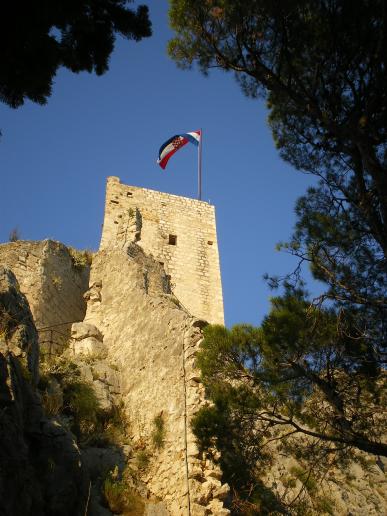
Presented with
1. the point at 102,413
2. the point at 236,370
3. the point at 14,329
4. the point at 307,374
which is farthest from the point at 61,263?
the point at 307,374

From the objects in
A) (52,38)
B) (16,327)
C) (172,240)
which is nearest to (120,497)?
(16,327)

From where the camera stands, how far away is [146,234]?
17.0m

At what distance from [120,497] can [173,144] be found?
16.3 meters

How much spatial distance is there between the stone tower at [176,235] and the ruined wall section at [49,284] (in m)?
3.34

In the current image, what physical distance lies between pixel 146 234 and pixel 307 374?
39.7 ft

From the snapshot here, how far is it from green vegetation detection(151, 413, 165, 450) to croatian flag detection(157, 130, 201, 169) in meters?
14.0

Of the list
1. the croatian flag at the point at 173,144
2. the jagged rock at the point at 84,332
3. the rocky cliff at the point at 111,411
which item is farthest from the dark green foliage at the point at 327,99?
the croatian flag at the point at 173,144

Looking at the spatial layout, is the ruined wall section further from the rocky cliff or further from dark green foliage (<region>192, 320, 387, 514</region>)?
dark green foliage (<region>192, 320, 387, 514</region>)

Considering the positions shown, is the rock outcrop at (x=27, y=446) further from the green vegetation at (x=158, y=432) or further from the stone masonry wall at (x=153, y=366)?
the green vegetation at (x=158, y=432)

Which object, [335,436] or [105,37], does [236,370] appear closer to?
[335,436]

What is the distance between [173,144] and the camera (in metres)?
20.6

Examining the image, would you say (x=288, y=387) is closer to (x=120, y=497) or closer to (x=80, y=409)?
(x=120, y=497)

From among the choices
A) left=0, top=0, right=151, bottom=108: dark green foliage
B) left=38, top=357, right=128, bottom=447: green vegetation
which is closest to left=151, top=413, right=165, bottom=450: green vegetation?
left=38, top=357, right=128, bottom=447: green vegetation

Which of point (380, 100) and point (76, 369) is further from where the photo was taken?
point (76, 369)
